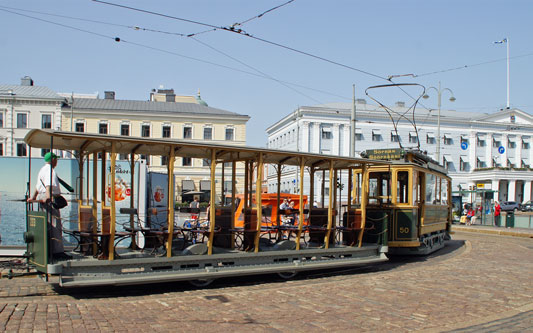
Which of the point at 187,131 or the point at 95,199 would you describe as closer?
the point at 95,199

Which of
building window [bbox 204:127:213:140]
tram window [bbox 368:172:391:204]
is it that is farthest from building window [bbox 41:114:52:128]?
tram window [bbox 368:172:391:204]

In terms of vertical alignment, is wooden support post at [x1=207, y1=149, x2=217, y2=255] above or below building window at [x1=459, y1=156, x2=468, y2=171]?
below

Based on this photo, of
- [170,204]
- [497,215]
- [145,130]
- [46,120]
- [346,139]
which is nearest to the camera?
[170,204]

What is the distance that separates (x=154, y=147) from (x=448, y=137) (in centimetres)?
5850

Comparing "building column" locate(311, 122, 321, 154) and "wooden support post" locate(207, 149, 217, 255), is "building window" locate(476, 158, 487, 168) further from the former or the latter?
"wooden support post" locate(207, 149, 217, 255)

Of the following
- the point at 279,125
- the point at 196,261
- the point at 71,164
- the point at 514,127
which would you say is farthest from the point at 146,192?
the point at 514,127

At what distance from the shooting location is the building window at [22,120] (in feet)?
179

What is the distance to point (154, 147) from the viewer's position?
9883 millimetres

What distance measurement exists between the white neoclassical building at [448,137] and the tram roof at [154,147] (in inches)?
1786

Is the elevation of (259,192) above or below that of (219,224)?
above

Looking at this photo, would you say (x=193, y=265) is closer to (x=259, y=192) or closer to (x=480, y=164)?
(x=259, y=192)

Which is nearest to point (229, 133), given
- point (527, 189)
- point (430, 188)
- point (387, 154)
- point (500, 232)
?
point (500, 232)

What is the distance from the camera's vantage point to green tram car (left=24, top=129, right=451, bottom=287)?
8.73 m

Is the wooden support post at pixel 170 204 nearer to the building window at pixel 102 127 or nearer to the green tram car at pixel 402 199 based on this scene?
the green tram car at pixel 402 199
